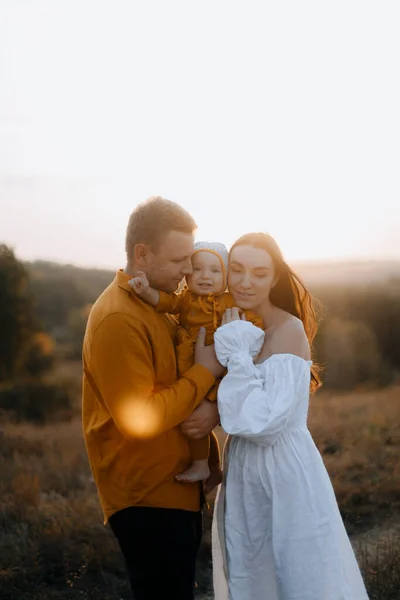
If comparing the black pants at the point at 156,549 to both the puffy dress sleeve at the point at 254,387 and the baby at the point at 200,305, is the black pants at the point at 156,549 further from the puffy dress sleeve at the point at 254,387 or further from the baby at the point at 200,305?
the puffy dress sleeve at the point at 254,387

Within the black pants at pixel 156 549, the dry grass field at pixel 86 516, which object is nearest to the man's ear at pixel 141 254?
the black pants at pixel 156 549

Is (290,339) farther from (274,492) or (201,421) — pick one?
(274,492)

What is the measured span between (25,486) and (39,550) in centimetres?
126

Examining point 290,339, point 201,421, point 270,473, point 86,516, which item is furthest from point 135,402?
point 86,516

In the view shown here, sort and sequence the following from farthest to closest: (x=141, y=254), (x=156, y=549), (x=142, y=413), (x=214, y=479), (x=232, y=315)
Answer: (x=214, y=479)
(x=232, y=315)
(x=141, y=254)
(x=156, y=549)
(x=142, y=413)

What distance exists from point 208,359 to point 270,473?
1.95 feet

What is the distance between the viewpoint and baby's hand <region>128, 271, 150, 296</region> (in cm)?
305

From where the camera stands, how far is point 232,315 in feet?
10.9

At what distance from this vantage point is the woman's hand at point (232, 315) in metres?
3.30

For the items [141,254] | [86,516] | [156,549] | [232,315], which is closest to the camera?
[156,549]

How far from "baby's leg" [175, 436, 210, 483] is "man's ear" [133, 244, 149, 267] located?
84 cm

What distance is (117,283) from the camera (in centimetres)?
313

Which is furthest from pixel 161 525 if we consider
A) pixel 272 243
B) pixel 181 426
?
pixel 272 243

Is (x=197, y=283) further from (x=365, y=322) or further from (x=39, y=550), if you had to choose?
(x=365, y=322)
